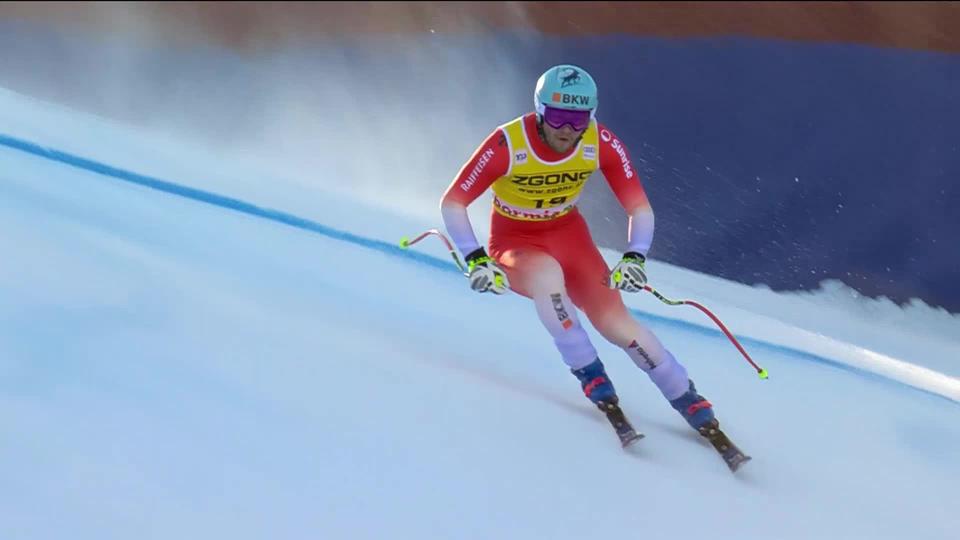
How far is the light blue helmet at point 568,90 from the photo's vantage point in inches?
96.0

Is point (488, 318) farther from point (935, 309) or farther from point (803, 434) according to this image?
point (935, 309)

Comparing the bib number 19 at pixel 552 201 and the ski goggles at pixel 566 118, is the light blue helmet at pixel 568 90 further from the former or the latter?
the bib number 19 at pixel 552 201

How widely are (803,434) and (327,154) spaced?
2370 millimetres

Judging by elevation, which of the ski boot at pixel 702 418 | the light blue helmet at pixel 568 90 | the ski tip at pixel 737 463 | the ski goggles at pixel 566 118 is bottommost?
the ski tip at pixel 737 463

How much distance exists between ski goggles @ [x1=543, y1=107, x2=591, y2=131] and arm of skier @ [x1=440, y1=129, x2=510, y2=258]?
13cm

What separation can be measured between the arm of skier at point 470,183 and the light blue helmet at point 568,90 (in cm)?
17

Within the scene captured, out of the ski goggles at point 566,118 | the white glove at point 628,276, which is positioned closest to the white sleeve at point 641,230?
the white glove at point 628,276

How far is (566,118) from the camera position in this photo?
2477 millimetres

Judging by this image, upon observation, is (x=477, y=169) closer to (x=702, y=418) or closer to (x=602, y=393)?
(x=602, y=393)

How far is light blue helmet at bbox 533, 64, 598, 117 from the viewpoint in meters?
2.44

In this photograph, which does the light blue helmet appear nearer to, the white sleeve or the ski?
the white sleeve

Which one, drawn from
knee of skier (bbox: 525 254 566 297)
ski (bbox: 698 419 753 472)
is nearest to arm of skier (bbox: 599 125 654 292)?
knee of skier (bbox: 525 254 566 297)

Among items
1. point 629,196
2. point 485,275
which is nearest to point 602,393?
point 485,275

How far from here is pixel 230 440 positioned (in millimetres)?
2150
